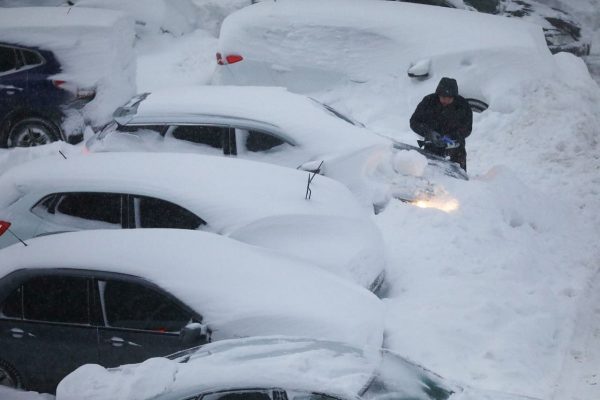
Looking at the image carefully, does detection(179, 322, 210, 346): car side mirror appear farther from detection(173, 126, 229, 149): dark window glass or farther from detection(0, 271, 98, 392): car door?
detection(173, 126, 229, 149): dark window glass

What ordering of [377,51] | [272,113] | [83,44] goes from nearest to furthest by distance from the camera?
1. [272,113]
2. [83,44]
3. [377,51]

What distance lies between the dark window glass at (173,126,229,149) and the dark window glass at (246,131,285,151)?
9.8 inches

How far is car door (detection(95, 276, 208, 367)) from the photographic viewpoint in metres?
4.10

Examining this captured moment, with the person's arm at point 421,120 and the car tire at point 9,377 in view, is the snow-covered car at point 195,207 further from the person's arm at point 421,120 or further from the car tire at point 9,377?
the person's arm at point 421,120

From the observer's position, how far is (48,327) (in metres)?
4.24

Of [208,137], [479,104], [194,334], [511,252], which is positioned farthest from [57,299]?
[479,104]

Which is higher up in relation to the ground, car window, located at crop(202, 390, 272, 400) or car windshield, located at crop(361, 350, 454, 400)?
car window, located at crop(202, 390, 272, 400)

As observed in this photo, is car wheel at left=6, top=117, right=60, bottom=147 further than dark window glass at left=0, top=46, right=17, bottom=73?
Yes

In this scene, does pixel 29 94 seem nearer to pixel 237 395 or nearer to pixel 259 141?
pixel 259 141

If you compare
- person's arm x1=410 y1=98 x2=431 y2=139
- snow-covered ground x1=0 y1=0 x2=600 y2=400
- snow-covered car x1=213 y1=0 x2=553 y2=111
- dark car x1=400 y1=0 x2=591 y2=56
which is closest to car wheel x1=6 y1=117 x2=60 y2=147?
snow-covered ground x1=0 y1=0 x2=600 y2=400

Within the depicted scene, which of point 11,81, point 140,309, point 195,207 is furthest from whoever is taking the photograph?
point 11,81

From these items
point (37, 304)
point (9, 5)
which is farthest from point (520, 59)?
point (9, 5)

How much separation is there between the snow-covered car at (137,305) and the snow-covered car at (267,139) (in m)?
2.25

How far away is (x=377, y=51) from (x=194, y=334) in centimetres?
688
